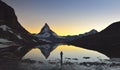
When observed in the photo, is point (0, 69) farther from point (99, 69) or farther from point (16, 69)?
point (99, 69)

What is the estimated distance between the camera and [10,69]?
140 feet


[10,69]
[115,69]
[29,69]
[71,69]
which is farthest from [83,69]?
[10,69]

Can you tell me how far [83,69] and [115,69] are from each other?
18.6 ft

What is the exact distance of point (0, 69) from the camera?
1639 inches

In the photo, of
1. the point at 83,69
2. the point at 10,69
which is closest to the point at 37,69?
the point at 10,69

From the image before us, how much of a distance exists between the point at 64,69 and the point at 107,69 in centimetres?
751

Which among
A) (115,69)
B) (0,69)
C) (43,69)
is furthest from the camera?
(115,69)

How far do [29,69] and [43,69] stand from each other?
2663mm

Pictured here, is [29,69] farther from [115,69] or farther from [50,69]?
[115,69]

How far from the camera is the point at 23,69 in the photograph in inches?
1714

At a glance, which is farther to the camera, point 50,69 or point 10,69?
point 50,69

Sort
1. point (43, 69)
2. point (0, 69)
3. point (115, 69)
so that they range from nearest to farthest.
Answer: point (0, 69) → point (43, 69) → point (115, 69)

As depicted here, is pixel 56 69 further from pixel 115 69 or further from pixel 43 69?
pixel 115 69

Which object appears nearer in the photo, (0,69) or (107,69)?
(0,69)
